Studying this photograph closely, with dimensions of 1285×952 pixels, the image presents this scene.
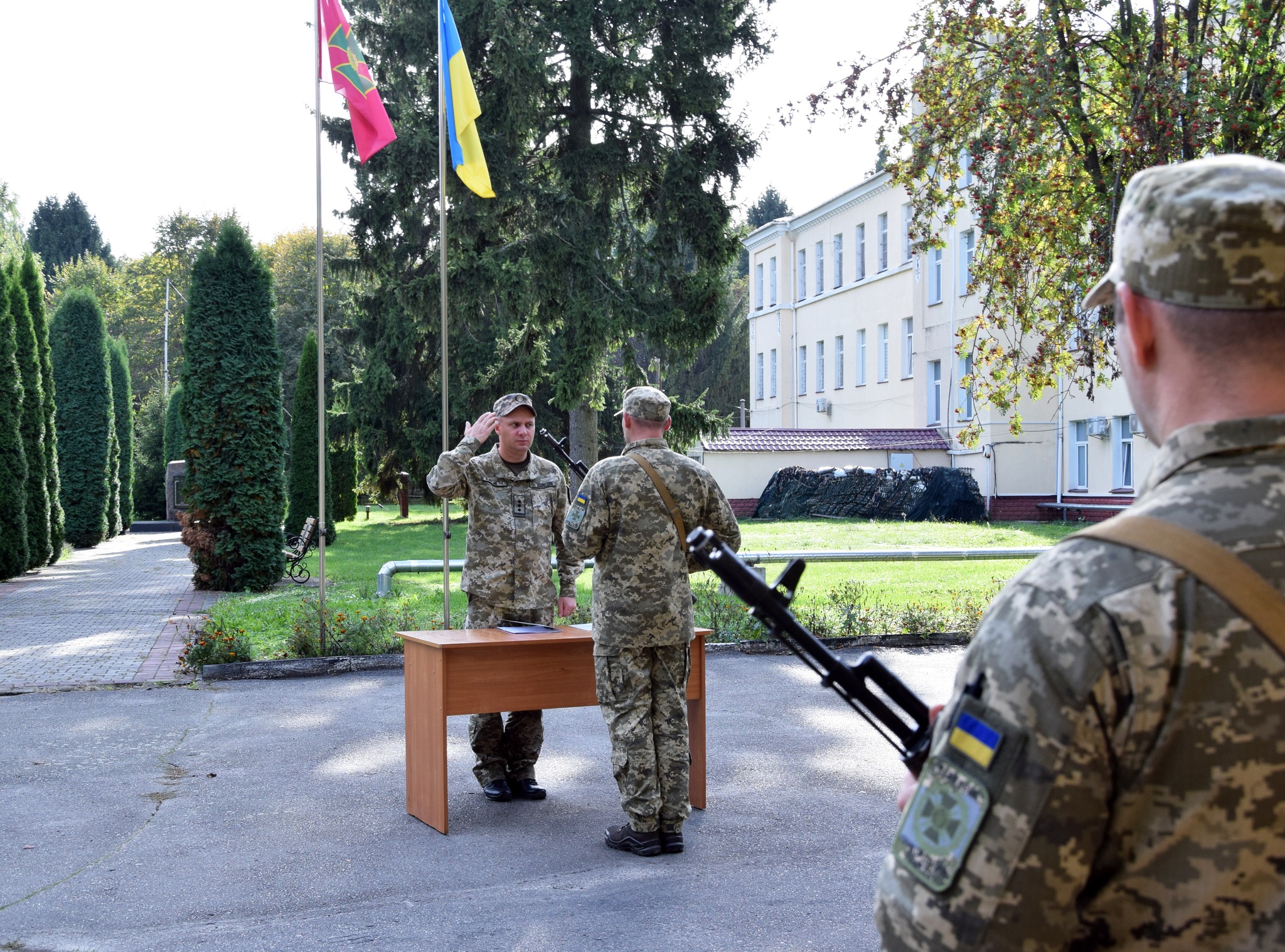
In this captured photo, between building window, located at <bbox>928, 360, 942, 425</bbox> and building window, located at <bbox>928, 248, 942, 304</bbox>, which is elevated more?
building window, located at <bbox>928, 248, 942, 304</bbox>

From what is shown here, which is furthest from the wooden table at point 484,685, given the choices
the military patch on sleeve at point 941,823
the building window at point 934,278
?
the building window at point 934,278

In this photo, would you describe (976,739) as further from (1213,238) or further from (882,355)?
(882,355)

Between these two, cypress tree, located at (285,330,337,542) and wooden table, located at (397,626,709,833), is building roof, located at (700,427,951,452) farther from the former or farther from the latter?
wooden table, located at (397,626,709,833)

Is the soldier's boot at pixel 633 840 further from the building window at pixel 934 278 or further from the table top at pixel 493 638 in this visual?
the building window at pixel 934 278

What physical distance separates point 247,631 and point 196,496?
19.3 ft

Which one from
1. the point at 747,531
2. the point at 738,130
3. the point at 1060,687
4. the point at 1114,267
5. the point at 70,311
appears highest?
the point at 738,130

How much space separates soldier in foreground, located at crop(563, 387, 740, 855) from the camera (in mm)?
5848

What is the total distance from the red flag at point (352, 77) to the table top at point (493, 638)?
659cm

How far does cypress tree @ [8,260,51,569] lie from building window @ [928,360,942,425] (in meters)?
26.2

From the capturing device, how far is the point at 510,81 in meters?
23.3

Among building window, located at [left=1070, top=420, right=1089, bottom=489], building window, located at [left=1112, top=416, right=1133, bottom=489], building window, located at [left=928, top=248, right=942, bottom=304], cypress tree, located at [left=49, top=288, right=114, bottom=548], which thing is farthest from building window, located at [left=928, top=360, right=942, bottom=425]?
cypress tree, located at [left=49, top=288, right=114, bottom=548]

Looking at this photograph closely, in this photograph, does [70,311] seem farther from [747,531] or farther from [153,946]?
[153,946]

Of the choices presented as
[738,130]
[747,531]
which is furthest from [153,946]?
[747,531]

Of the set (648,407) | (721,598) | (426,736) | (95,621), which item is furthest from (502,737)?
(95,621)
